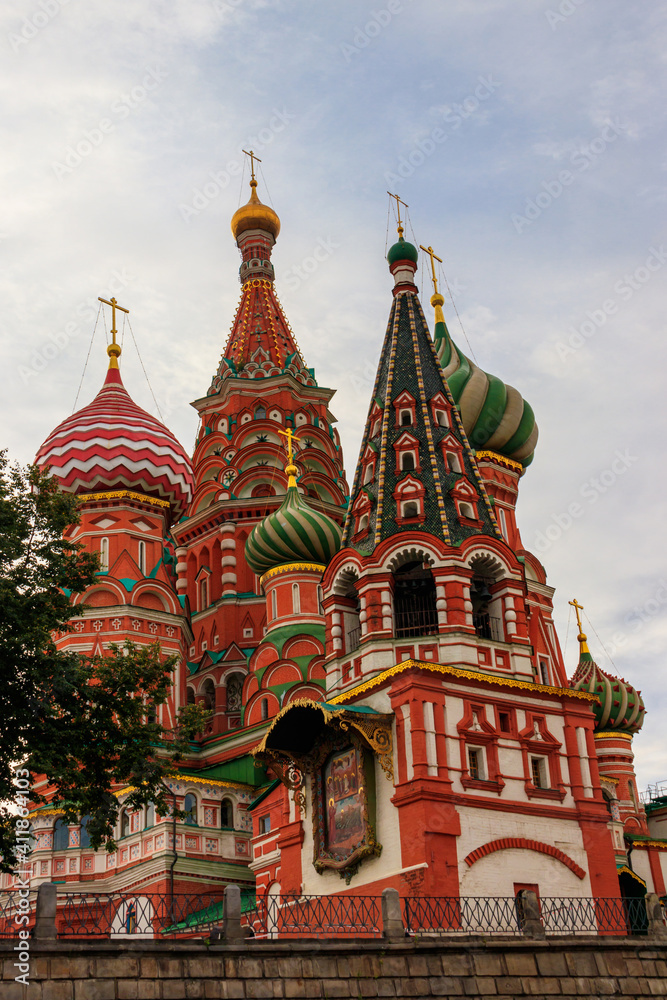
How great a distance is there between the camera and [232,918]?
11.7m

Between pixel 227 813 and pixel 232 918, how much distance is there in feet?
48.1

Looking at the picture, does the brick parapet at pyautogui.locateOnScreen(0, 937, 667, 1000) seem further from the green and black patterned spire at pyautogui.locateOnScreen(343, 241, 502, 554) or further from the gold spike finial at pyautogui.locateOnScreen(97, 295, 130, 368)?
the gold spike finial at pyautogui.locateOnScreen(97, 295, 130, 368)

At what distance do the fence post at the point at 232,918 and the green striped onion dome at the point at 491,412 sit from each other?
1632 centimetres

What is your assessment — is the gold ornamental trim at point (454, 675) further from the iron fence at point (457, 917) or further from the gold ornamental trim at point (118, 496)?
the gold ornamental trim at point (118, 496)

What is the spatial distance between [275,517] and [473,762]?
1110 cm

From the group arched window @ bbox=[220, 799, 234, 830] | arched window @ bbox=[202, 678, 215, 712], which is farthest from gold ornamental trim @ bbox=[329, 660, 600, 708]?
arched window @ bbox=[202, 678, 215, 712]

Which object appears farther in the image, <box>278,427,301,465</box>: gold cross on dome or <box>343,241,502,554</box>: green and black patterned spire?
<box>278,427,301,465</box>: gold cross on dome

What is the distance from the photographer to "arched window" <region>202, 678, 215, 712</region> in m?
30.4

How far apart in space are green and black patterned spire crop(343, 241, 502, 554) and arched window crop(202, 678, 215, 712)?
10186mm

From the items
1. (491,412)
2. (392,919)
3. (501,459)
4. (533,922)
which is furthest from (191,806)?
(392,919)

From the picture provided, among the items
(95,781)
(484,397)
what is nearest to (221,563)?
(484,397)

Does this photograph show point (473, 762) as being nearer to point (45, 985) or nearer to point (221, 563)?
point (45, 985)

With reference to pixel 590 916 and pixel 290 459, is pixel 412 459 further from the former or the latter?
pixel 290 459

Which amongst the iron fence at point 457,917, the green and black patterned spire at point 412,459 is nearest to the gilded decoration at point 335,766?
the iron fence at point 457,917
